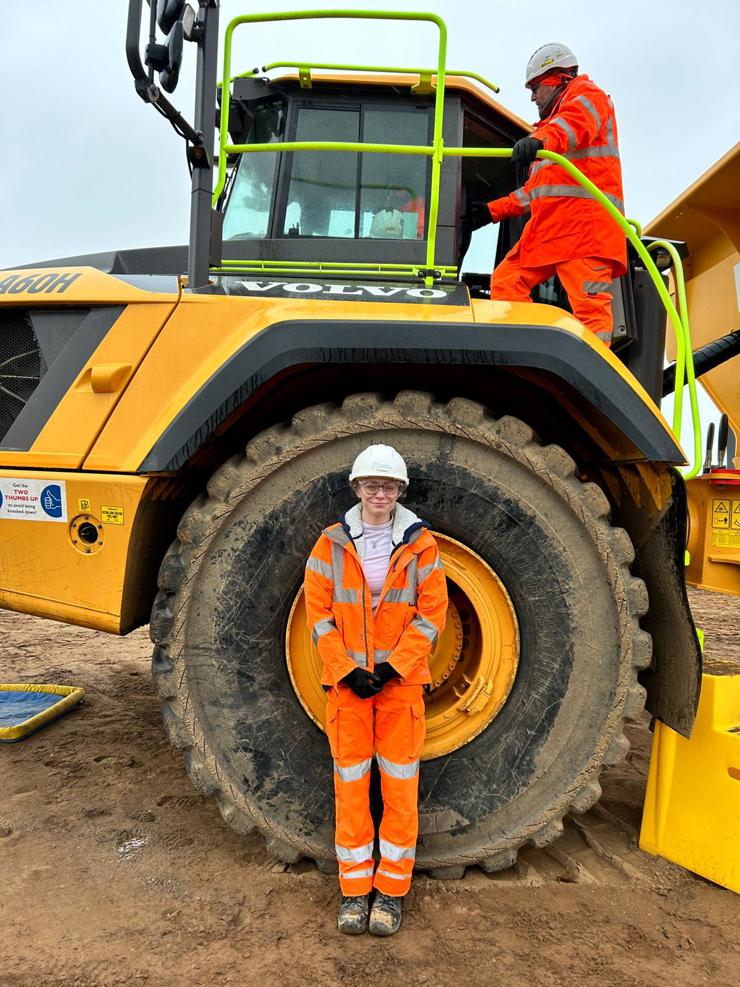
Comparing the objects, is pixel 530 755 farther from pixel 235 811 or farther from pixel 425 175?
pixel 425 175

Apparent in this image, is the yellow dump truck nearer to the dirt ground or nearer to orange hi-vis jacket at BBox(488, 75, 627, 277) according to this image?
the dirt ground

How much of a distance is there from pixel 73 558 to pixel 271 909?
135 cm

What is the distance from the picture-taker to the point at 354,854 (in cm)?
222

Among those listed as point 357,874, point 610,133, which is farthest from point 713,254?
point 357,874

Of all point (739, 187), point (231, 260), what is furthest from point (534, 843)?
point (739, 187)

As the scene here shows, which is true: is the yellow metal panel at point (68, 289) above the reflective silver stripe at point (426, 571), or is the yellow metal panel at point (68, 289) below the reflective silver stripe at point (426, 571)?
above

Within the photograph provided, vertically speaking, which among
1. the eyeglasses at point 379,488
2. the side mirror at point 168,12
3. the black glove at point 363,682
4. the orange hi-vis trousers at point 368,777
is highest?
the side mirror at point 168,12

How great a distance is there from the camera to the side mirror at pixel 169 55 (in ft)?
6.99

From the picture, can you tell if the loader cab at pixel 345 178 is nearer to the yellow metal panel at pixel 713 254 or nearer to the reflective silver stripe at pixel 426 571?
the reflective silver stripe at pixel 426 571

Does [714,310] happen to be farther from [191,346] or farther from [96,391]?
[96,391]

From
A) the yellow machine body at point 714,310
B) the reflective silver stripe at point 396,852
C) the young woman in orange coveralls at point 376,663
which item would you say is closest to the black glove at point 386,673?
the young woman in orange coveralls at point 376,663

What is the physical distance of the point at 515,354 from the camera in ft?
7.51

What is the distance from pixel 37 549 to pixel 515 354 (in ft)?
6.06

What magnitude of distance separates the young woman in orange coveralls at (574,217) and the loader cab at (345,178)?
30 cm
